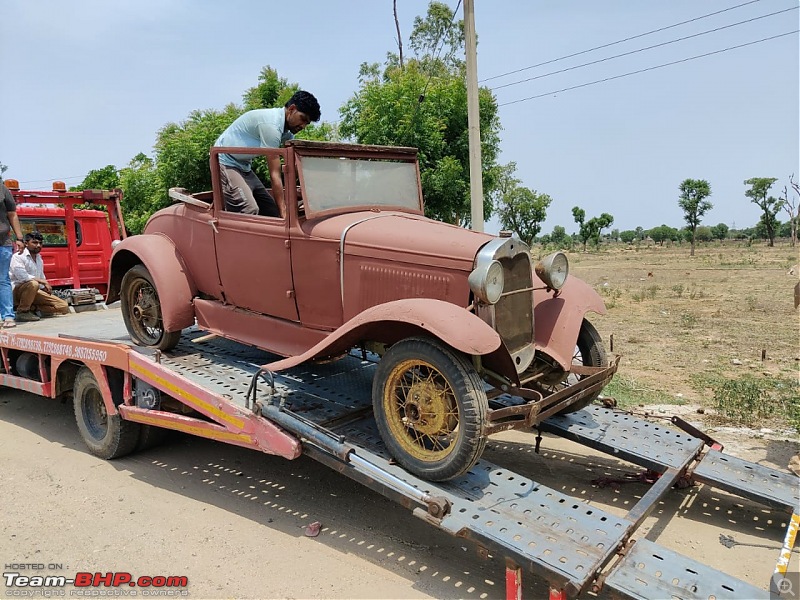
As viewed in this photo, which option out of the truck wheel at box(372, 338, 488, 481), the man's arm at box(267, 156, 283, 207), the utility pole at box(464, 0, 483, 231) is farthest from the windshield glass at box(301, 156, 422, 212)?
the utility pole at box(464, 0, 483, 231)

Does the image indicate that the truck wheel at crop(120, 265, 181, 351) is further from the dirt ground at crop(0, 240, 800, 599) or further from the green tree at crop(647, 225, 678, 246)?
the green tree at crop(647, 225, 678, 246)

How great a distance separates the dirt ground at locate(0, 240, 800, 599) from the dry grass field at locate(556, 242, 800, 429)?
349 mm

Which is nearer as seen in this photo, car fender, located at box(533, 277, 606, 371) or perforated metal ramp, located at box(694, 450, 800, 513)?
perforated metal ramp, located at box(694, 450, 800, 513)

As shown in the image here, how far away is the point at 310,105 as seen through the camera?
14.9 feet

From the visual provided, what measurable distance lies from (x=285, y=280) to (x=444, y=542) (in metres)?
2.07

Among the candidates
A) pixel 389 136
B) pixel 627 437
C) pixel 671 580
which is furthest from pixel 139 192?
pixel 671 580

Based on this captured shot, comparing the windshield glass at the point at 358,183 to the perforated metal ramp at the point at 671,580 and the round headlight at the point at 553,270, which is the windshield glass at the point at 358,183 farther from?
the perforated metal ramp at the point at 671,580

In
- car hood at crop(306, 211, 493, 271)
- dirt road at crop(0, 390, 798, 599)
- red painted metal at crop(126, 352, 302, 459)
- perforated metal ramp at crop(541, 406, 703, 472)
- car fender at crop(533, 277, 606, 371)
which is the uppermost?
car hood at crop(306, 211, 493, 271)

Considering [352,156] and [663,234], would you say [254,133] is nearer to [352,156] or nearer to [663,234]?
[352,156]

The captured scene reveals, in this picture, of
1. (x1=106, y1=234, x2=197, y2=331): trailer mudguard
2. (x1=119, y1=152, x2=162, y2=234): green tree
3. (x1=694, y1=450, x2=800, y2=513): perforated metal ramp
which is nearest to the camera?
(x1=694, y1=450, x2=800, y2=513): perforated metal ramp

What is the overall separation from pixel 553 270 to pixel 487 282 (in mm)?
806

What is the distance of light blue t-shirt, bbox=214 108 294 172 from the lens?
178 inches

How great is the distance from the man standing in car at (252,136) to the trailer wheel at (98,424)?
6.47 ft

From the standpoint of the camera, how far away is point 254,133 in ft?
15.2
